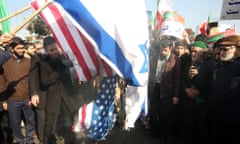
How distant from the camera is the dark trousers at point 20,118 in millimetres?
5023

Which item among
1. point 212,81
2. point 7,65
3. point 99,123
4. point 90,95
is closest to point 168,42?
point 212,81

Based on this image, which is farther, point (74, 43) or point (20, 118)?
point (20, 118)

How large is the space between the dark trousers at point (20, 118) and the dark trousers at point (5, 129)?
401 millimetres

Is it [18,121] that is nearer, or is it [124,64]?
[124,64]

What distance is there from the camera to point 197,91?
452 centimetres

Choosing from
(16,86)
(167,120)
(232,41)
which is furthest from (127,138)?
(232,41)

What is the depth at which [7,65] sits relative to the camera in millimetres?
5016

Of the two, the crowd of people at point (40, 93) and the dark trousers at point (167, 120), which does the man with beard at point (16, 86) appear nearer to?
the crowd of people at point (40, 93)

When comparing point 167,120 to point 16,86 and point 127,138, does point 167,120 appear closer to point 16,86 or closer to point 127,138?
point 127,138

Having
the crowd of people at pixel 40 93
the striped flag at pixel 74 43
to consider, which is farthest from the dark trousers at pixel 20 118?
the striped flag at pixel 74 43

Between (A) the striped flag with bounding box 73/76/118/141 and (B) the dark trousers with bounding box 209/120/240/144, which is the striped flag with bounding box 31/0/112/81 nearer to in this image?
(A) the striped flag with bounding box 73/76/118/141

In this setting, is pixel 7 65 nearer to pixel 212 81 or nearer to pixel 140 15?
pixel 140 15

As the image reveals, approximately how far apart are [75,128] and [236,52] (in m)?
2.23

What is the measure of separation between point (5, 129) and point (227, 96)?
3.72 m
